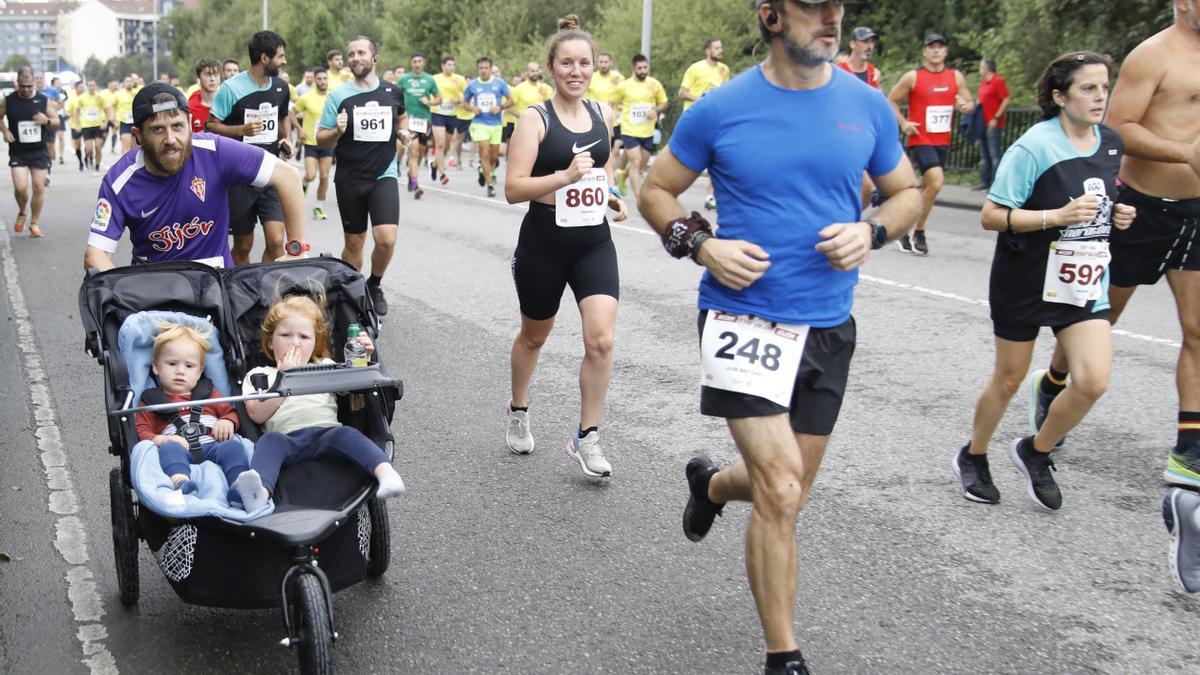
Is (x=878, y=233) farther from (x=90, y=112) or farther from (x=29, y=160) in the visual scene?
(x=90, y=112)

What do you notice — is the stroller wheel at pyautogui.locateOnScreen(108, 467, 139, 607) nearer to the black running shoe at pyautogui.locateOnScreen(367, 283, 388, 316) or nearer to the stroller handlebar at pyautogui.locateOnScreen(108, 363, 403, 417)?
the stroller handlebar at pyautogui.locateOnScreen(108, 363, 403, 417)

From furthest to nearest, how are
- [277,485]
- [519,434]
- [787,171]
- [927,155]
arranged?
1. [927,155]
2. [519,434]
3. [277,485]
4. [787,171]

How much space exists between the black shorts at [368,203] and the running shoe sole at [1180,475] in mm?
5569

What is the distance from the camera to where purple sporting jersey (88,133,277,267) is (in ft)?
16.2

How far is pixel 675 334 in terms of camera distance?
8.79m

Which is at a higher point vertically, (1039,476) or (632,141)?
(632,141)

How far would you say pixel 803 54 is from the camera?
137 inches

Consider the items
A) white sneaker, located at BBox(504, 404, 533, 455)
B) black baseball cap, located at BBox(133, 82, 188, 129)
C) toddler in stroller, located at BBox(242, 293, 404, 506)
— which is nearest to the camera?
toddler in stroller, located at BBox(242, 293, 404, 506)

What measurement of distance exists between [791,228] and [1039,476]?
7.15 feet

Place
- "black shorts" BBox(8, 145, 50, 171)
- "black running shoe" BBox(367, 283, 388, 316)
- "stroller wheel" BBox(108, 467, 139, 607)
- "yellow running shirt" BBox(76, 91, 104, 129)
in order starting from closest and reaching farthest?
"stroller wheel" BBox(108, 467, 139, 607) < "black running shoe" BBox(367, 283, 388, 316) < "black shorts" BBox(8, 145, 50, 171) < "yellow running shirt" BBox(76, 91, 104, 129)

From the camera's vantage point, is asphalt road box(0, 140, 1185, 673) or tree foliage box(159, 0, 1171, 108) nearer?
asphalt road box(0, 140, 1185, 673)

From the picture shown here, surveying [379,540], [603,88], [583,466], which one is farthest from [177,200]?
[603,88]

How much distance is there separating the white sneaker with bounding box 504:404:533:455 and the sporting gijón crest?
175 centimetres

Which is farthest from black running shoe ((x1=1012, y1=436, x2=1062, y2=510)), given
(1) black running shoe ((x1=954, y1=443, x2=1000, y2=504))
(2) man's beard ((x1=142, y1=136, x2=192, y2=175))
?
(2) man's beard ((x1=142, y1=136, x2=192, y2=175))
